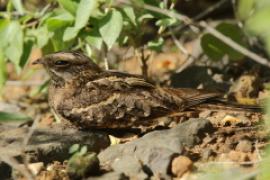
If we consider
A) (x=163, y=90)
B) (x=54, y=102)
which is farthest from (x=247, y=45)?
(x=54, y=102)

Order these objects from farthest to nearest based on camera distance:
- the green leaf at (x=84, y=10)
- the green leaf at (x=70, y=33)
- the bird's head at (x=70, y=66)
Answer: the green leaf at (x=70, y=33), the bird's head at (x=70, y=66), the green leaf at (x=84, y=10)

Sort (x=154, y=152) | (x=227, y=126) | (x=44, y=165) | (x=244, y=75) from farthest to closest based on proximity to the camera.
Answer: (x=244, y=75), (x=227, y=126), (x=44, y=165), (x=154, y=152)

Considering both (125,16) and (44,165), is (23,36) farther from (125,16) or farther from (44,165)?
(44,165)

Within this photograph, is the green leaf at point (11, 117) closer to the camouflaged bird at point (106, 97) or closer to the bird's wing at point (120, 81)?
the camouflaged bird at point (106, 97)

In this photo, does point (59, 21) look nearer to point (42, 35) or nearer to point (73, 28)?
point (73, 28)

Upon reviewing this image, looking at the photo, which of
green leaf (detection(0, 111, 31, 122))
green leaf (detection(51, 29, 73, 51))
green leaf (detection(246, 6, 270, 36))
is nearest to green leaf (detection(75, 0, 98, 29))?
green leaf (detection(51, 29, 73, 51))

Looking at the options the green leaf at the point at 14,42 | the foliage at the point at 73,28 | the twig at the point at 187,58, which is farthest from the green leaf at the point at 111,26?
the twig at the point at 187,58
